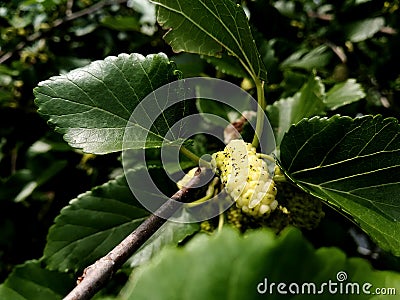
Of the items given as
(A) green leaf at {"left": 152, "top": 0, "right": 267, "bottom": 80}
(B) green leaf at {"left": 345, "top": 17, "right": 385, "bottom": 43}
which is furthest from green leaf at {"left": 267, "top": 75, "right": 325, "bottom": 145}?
(B) green leaf at {"left": 345, "top": 17, "right": 385, "bottom": 43}

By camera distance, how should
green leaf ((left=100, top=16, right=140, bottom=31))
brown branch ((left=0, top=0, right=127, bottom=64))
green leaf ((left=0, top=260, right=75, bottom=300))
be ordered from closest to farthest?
1. green leaf ((left=0, top=260, right=75, bottom=300))
2. green leaf ((left=100, top=16, right=140, bottom=31))
3. brown branch ((left=0, top=0, right=127, bottom=64))

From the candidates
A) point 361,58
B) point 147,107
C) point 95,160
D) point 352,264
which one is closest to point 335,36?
point 361,58

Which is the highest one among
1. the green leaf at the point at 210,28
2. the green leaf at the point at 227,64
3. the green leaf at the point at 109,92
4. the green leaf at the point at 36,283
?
the green leaf at the point at 210,28

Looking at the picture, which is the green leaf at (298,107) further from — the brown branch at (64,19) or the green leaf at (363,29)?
the brown branch at (64,19)

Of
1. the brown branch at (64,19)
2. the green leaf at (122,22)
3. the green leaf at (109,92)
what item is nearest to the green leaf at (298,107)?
the green leaf at (109,92)

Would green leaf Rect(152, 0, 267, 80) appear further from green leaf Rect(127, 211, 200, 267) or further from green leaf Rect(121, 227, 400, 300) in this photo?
green leaf Rect(121, 227, 400, 300)

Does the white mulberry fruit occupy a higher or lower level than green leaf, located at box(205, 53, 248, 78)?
higher
